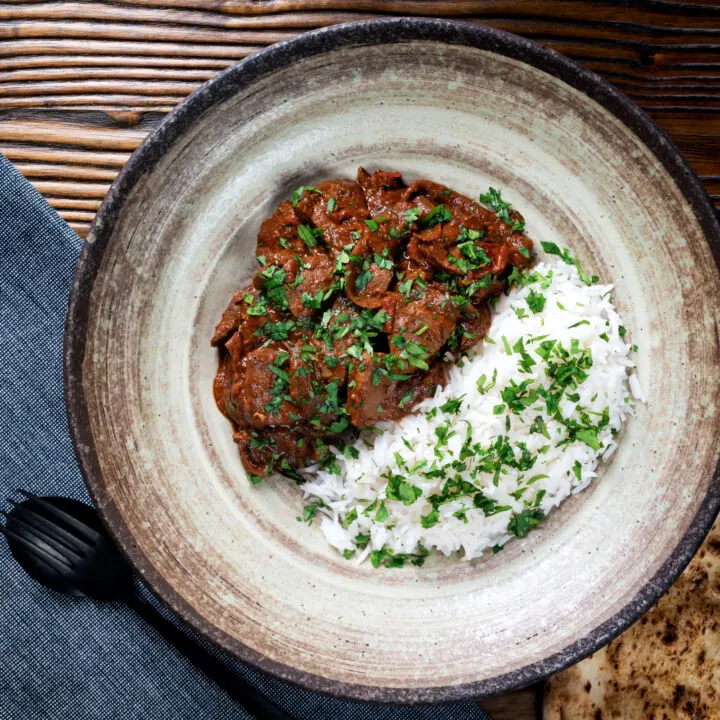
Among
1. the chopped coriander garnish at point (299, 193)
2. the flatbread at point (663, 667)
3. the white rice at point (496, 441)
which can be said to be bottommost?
the flatbread at point (663, 667)

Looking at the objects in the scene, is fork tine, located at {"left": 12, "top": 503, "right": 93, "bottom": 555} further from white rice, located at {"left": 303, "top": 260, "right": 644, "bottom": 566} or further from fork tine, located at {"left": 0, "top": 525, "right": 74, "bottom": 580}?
white rice, located at {"left": 303, "top": 260, "right": 644, "bottom": 566}

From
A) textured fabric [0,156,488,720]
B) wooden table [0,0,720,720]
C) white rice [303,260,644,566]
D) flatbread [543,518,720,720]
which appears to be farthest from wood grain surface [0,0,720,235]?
flatbread [543,518,720,720]

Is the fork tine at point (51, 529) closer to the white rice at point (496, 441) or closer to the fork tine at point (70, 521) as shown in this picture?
the fork tine at point (70, 521)

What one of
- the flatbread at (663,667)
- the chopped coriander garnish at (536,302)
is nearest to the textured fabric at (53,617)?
the flatbread at (663,667)

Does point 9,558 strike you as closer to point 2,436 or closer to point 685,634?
point 2,436

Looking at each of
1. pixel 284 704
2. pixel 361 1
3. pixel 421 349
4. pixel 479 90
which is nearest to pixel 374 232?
pixel 421 349

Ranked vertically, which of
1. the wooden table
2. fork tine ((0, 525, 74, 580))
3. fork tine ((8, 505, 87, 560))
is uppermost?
the wooden table
